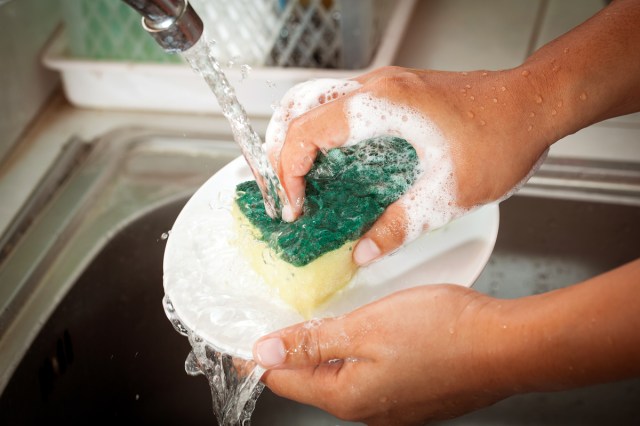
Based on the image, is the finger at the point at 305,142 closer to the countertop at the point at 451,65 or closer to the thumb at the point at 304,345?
the thumb at the point at 304,345

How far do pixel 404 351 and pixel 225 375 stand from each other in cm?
24

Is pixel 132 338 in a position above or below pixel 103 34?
below

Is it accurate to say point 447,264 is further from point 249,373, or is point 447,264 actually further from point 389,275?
point 249,373

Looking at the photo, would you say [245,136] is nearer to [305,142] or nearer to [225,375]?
[305,142]

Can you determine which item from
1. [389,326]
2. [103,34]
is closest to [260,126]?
[103,34]

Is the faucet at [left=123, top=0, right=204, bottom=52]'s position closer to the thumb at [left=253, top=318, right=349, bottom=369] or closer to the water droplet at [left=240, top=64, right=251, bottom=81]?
the thumb at [left=253, top=318, right=349, bottom=369]

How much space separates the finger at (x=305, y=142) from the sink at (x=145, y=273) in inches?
9.3

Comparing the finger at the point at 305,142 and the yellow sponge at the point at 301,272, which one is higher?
the finger at the point at 305,142

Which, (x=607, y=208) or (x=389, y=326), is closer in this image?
(x=389, y=326)

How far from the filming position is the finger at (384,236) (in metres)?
0.80

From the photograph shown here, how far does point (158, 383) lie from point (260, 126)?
0.44 meters

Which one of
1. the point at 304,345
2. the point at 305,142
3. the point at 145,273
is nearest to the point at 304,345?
the point at 304,345

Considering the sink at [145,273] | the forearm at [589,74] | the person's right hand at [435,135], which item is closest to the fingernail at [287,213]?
the person's right hand at [435,135]

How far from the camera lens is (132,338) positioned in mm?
1013
